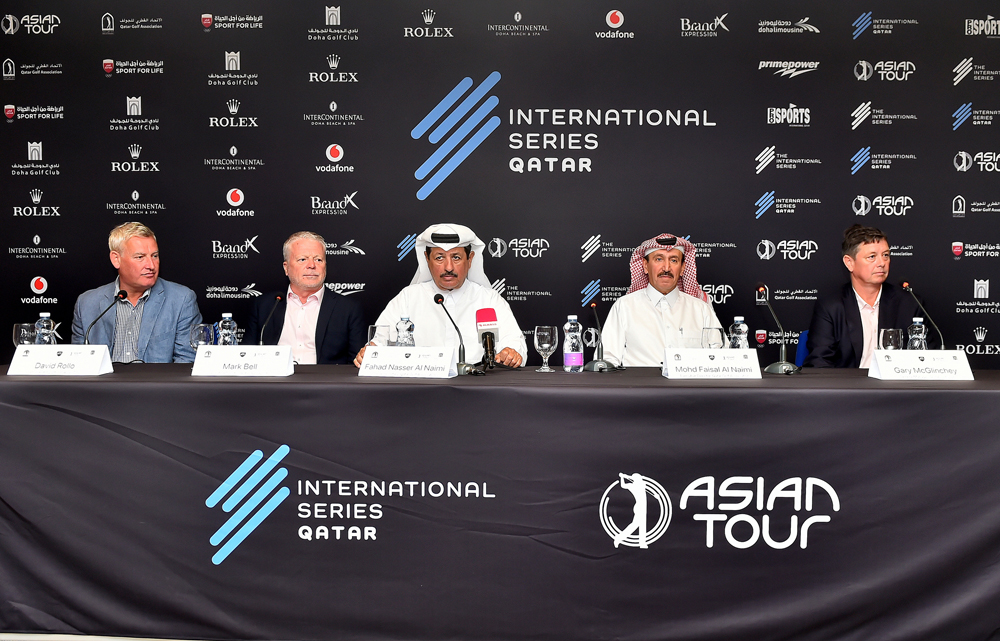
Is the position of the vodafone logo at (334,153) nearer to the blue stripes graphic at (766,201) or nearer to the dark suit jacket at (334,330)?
the dark suit jacket at (334,330)

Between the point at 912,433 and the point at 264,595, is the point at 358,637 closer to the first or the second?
the point at 264,595

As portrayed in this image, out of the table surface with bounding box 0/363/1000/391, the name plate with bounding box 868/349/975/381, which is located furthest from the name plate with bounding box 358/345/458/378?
the name plate with bounding box 868/349/975/381

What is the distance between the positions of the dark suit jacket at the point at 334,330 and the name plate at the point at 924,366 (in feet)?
7.62

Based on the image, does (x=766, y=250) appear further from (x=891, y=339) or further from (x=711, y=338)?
(x=711, y=338)

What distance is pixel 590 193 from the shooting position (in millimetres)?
4000

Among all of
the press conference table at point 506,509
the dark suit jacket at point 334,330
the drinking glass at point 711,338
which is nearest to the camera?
the press conference table at point 506,509

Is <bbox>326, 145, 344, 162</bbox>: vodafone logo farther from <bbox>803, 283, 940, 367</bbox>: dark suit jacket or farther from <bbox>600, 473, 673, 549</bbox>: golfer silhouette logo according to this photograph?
<bbox>600, 473, 673, 549</bbox>: golfer silhouette logo

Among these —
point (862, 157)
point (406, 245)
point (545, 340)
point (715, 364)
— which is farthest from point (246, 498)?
point (862, 157)

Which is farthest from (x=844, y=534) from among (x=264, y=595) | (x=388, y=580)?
(x=264, y=595)

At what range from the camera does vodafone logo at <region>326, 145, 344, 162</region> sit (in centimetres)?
400

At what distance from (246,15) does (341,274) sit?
1550mm

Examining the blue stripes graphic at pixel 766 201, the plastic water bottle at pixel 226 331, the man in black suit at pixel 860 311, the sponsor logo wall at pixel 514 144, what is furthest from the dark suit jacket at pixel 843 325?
the plastic water bottle at pixel 226 331

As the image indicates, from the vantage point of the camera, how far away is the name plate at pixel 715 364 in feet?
6.70

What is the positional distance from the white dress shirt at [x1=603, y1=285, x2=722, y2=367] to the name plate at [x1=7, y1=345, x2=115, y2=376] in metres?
2.21
